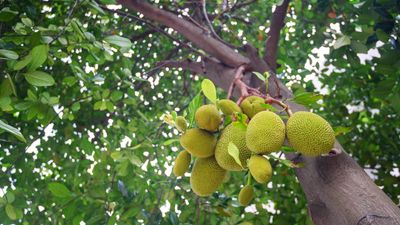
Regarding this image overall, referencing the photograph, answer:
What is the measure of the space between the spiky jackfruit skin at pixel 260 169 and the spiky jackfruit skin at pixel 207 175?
17cm

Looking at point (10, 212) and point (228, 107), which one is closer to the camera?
point (228, 107)

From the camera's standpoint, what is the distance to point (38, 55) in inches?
40.7

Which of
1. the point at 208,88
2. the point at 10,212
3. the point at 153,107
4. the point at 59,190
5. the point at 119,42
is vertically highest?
the point at 208,88

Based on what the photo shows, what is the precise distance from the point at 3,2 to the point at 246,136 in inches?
36.2

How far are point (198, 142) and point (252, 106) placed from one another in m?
0.16

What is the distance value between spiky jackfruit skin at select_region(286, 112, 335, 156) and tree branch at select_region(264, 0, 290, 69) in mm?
854

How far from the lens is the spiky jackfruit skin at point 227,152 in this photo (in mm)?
946

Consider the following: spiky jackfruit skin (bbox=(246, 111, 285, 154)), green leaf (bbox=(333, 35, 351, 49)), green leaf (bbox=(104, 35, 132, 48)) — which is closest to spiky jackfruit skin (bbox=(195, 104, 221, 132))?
spiky jackfruit skin (bbox=(246, 111, 285, 154))

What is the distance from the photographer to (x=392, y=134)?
2242 mm

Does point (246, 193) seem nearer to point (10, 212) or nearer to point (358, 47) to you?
point (10, 212)

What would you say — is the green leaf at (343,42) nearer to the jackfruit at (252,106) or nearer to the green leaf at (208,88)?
the jackfruit at (252,106)

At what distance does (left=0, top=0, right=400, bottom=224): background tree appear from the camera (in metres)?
1.06

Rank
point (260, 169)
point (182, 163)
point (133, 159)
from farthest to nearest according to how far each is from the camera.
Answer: point (133, 159) < point (182, 163) < point (260, 169)

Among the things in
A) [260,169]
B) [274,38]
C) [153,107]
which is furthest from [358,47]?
[153,107]
